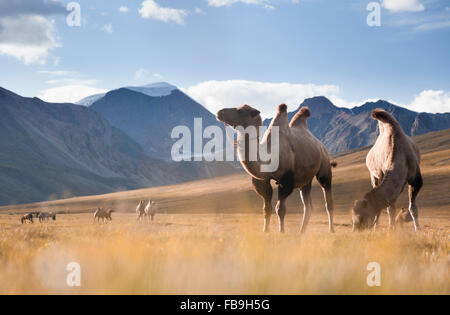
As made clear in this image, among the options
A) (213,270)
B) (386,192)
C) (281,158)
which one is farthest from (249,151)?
(213,270)

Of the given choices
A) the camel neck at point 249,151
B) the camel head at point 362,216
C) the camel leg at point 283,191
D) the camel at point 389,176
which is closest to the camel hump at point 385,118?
the camel at point 389,176

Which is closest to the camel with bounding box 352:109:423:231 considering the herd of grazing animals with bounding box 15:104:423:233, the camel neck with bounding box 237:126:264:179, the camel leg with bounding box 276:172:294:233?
the herd of grazing animals with bounding box 15:104:423:233

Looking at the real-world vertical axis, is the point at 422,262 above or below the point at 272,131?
below

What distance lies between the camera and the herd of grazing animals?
10.3 metres

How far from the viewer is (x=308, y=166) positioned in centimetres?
1232

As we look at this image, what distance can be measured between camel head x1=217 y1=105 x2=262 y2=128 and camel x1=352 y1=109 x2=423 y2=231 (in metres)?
3.34

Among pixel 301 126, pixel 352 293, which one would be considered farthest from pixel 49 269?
pixel 301 126

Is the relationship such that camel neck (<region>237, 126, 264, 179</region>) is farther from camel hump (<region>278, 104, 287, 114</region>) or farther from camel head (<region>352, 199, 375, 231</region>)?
camel head (<region>352, 199, 375, 231</region>)

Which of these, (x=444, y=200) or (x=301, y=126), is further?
(x=444, y=200)

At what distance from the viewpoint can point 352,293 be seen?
181 inches

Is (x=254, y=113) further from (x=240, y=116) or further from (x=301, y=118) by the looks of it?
(x=301, y=118)
